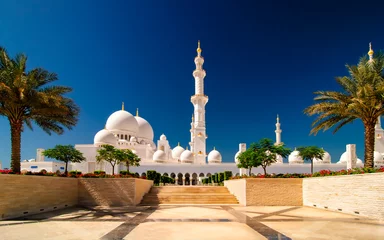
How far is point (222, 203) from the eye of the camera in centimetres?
1686

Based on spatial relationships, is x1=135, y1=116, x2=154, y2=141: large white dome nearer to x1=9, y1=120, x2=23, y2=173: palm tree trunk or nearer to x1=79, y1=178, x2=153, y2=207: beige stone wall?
x1=79, y1=178, x2=153, y2=207: beige stone wall

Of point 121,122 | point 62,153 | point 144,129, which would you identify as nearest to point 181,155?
point 144,129

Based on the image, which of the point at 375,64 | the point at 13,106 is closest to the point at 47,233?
the point at 13,106

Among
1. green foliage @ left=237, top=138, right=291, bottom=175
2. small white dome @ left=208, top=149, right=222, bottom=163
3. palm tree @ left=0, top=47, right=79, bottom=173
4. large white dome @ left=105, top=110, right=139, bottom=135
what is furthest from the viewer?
small white dome @ left=208, top=149, right=222, bottom=163

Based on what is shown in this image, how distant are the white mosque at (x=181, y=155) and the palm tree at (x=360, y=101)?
948 inches

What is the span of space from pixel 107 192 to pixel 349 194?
11.4m

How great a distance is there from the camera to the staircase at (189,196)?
55.8 ft

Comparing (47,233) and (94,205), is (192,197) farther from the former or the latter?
(47,233)

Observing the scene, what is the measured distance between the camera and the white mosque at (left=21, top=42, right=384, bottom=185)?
39.1 m

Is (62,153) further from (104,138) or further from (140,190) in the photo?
(104,138)

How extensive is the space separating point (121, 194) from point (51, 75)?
688cm

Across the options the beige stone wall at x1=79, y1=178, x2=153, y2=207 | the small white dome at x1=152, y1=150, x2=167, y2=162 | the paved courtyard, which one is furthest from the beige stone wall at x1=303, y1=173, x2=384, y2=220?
the small white dome at x1=152, y1=150, x2=167, y2=162

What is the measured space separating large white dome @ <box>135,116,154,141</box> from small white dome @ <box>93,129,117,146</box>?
26.3 ft

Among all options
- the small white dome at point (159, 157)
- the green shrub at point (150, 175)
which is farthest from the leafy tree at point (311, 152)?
the small white dome at point (159, 157)
